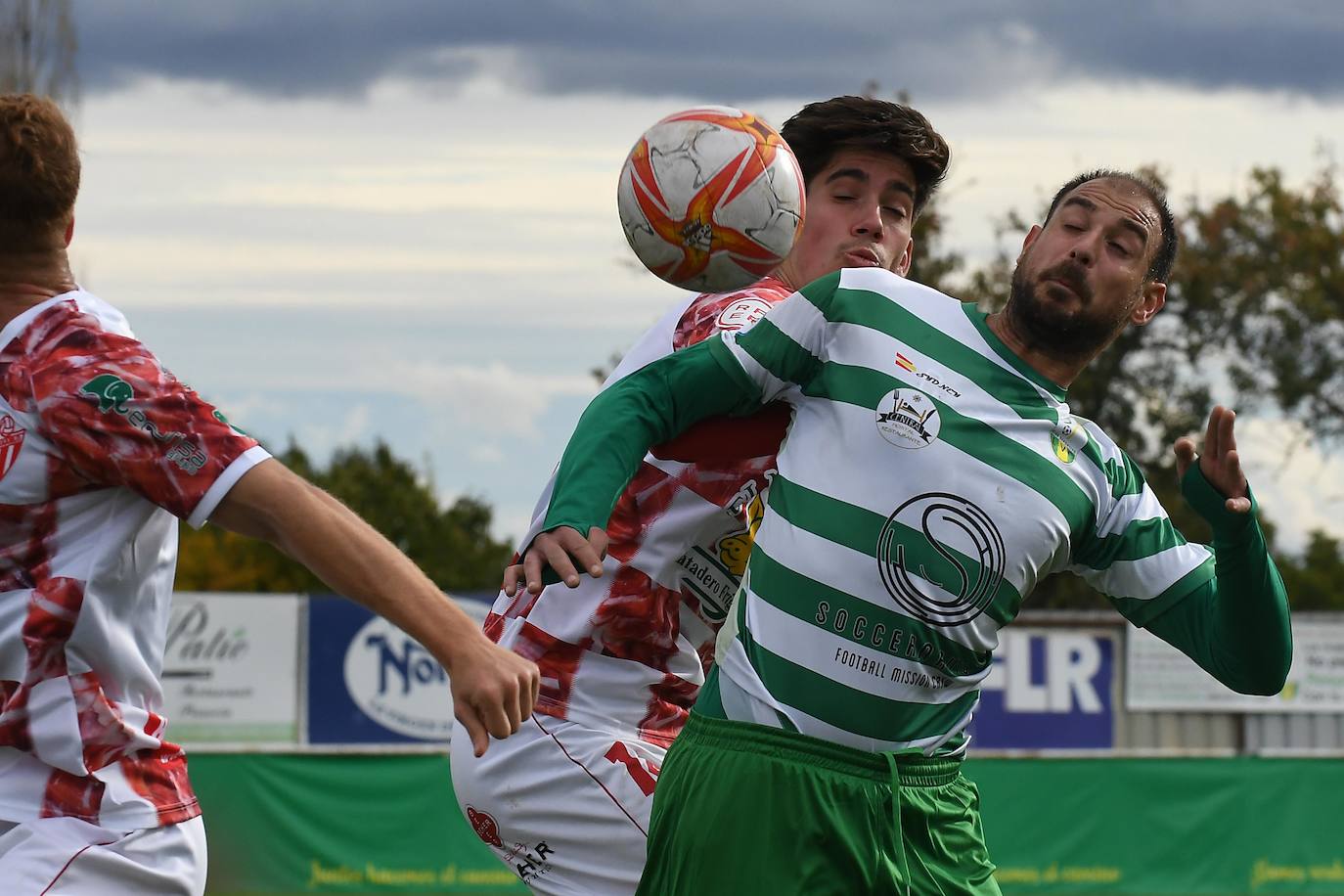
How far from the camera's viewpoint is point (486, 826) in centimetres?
482

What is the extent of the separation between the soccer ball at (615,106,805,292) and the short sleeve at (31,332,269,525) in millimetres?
1341

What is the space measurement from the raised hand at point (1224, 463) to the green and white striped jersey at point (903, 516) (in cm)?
27

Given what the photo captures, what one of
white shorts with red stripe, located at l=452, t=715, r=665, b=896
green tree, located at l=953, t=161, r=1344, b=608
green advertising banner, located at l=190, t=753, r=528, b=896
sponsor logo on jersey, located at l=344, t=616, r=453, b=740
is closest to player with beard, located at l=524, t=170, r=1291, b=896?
white shorts with red stripe, located at l=452, t=715, r=665, b=896

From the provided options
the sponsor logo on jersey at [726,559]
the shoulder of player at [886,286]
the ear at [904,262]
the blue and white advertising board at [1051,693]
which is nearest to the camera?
the shoulder of player at [886,286]

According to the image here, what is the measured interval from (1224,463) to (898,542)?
0.75 m

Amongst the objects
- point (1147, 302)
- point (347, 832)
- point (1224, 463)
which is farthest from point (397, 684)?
point (1224, 463)

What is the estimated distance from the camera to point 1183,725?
21922mm

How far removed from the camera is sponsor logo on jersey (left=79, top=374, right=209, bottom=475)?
11.4 feet

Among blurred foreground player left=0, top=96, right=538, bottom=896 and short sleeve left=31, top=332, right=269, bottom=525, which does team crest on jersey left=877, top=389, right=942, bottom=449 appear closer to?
blurred foreground player left=0, top=96, right=538, bottom=896

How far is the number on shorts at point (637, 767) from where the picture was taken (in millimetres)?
4633

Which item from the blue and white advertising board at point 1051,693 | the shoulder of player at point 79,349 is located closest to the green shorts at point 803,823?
the shoulder of player at point 79,349

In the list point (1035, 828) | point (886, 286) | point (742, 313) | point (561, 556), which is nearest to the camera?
point (561, 556)

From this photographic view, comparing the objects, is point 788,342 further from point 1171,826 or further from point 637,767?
point 1171,826

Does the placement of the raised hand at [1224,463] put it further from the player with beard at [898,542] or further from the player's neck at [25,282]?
the player's neck at [25,282]
